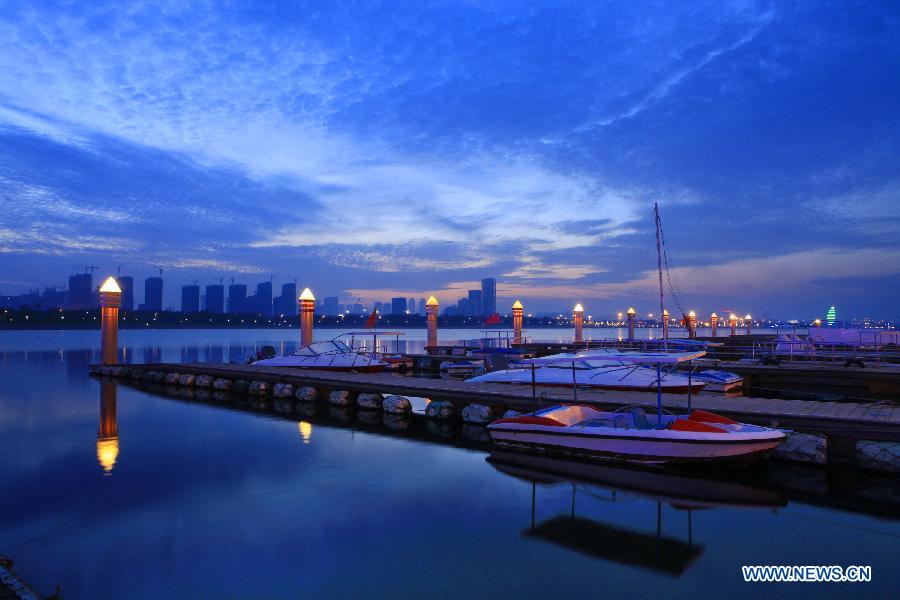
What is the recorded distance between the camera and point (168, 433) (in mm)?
19266

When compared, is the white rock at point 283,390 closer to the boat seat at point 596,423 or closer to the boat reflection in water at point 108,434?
the boat reflection in water at point 108,434

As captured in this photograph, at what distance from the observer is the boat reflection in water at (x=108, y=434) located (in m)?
15.6

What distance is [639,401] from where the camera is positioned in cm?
1697

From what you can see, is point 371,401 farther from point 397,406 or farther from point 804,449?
point 804,449

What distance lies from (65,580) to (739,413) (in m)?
14.2

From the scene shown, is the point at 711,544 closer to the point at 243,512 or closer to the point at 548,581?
the point at 548,581

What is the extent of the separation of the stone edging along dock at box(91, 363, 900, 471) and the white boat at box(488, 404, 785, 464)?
1349mm

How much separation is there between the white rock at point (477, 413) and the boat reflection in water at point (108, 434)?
10.4m

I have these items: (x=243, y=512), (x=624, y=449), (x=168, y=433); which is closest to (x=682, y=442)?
(x=624, y=449)

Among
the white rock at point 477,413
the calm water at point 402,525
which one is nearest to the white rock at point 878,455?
the calm water at point 402,525

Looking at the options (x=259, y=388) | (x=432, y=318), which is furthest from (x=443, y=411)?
(x=432, y=318)

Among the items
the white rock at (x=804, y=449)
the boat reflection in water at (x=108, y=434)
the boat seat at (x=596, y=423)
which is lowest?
the boat reflection in water at (x=108, y=434)

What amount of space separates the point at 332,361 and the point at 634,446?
64.0ft

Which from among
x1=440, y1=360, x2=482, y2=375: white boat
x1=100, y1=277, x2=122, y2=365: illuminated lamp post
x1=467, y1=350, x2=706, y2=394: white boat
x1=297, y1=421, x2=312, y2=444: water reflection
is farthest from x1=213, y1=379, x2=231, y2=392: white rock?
x1=467, y1=350, x2=706, y2=394: white boat
